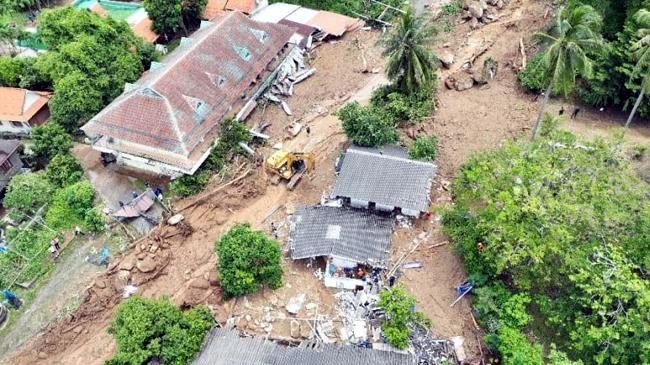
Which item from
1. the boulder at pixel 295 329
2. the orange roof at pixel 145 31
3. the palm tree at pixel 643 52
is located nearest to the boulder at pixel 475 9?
the palm tree at pixel 643 52

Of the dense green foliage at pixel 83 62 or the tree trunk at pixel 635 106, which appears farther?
the dense green foliage at pixel 83 62

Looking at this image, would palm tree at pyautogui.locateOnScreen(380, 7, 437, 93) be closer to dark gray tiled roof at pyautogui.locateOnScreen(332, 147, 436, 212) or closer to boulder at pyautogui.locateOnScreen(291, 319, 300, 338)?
dark gray tiled roof at pyautogui.locateOnScreen(332, 147, 436, 212)

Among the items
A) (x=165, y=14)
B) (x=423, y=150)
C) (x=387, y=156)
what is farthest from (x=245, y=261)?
(x=165, y=14)

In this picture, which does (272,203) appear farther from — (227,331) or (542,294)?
(542,294)

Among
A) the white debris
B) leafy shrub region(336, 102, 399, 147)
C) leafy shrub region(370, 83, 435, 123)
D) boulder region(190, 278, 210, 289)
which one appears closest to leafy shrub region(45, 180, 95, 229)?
boulder region(190, 278, 210, 289)

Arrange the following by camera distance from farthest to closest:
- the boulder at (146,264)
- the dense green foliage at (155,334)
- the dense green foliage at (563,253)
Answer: the boulder at (146,264), the dense green foliage at (155,334), the dense green foliage at (563,253)

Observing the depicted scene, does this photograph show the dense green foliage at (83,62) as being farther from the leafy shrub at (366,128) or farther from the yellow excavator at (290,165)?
the leafy shrub at (366,128)
